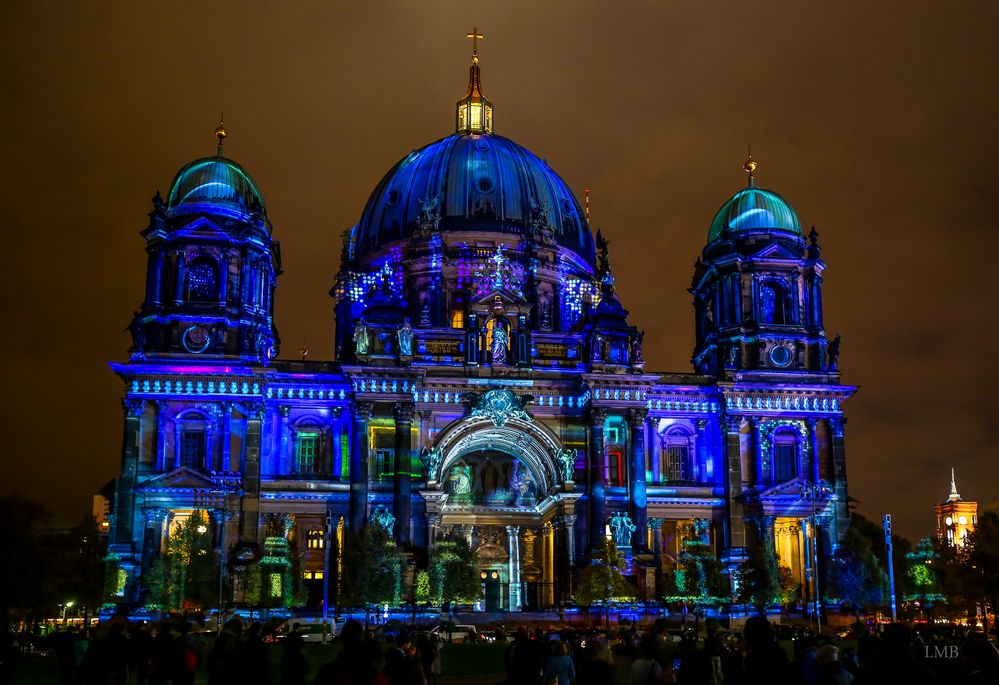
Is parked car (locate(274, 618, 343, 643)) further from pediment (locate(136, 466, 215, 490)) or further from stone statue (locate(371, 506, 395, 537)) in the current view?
pediment (locate(136, 466, 215, 490))

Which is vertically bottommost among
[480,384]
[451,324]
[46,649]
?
[46,649]

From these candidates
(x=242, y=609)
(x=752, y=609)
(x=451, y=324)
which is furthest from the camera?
(x=451, y=324)

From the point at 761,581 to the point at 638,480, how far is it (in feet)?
32.8

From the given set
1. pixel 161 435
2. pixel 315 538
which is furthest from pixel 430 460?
pixel 161 435

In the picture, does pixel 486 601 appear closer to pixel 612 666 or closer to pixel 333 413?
pixel 333 413

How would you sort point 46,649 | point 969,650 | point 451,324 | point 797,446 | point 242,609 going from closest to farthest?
1. point 969,650
2. point 46,649
3. point 242,609
4. point 797,446
5. point 451,324

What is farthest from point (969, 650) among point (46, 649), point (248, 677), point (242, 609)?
point (242, 609)

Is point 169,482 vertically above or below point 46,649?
above

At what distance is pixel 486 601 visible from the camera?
86.0 metres

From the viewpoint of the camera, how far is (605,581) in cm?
7288

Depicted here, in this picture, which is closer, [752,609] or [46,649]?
→ [46,649]

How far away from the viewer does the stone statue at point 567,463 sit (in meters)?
79.6

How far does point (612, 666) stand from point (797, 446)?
68972 millimetres

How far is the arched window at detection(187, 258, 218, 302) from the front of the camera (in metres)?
81.9
